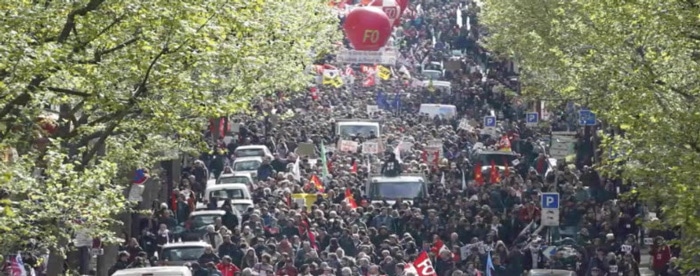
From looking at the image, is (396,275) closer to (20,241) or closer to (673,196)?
(673,196)

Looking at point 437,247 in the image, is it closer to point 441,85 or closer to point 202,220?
point 202,220

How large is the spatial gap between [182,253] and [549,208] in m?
7.07

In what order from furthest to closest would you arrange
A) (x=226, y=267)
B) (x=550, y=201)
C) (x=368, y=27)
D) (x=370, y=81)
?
(x=370, y=81) → (x=368, y=27) → (x=550, y=201) → (x=226, y=267)

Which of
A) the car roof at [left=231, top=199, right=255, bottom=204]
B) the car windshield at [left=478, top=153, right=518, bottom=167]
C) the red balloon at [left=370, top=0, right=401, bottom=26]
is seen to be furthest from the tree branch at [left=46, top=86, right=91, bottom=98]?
the red balloon at [left=370, top=0, right=401, bottom=26]

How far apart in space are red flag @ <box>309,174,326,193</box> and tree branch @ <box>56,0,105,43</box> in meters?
20.2

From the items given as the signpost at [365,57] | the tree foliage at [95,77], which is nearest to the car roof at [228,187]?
the tree foliage at [95,77]

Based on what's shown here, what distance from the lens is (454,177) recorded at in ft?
154

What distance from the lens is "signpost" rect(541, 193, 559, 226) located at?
122ft

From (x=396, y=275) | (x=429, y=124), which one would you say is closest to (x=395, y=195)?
(x=396, y=275)

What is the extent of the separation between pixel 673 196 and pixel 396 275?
20.2ft

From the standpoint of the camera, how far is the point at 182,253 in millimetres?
33594

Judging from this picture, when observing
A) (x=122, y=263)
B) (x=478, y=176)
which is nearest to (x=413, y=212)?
(x=122, y=263)

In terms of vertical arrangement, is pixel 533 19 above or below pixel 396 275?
above

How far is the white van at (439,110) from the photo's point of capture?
214 ft
